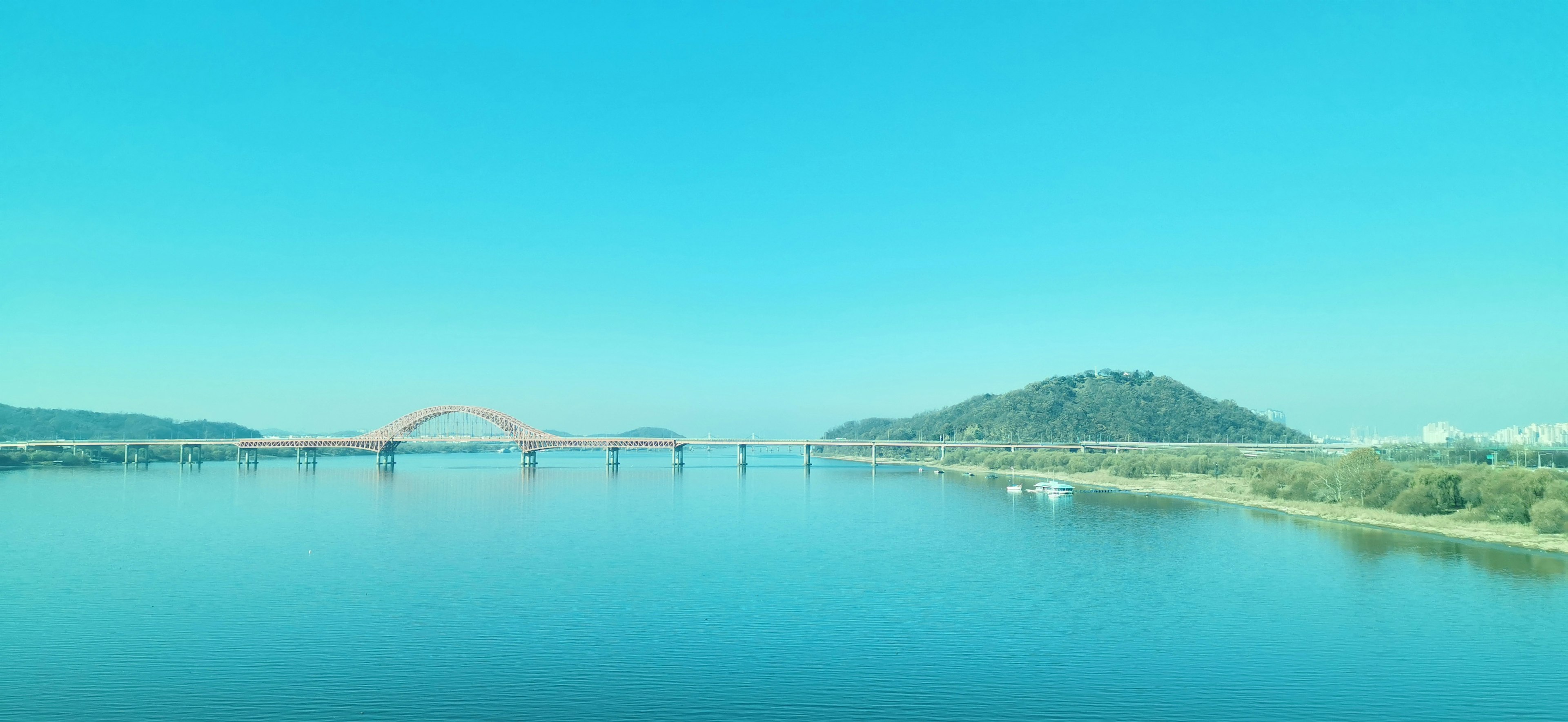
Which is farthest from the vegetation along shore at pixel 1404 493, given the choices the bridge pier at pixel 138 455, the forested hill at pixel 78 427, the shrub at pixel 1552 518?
the forested hill at pixel 78 427

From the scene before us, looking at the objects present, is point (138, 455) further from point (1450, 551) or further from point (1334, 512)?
point (1450, 551)

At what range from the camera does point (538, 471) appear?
114062mm

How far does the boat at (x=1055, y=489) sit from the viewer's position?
63.6 meters

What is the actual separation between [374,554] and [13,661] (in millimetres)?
14751

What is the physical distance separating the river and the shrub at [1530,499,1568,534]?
143 inches

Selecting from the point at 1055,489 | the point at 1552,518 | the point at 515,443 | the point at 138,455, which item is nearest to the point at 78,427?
the point at 138,455

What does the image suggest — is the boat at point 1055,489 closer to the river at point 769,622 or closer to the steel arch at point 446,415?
the river at point 769,622

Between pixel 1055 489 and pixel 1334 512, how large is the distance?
68.8 ft

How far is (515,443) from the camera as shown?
128m

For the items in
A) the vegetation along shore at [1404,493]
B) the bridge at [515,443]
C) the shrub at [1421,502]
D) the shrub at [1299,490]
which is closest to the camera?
the vegetation along shore at [1404,493]

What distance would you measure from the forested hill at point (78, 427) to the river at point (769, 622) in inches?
5367

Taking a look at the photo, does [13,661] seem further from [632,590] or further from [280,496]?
[280,496]

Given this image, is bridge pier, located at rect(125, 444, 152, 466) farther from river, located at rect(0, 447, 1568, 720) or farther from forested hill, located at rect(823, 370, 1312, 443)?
forested hill, located at rect(823, 370, 1312, 443)

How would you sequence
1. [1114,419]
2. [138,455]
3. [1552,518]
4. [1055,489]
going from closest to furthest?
[1552,518] → [1055,489] → [138,455] → [1114,419]
